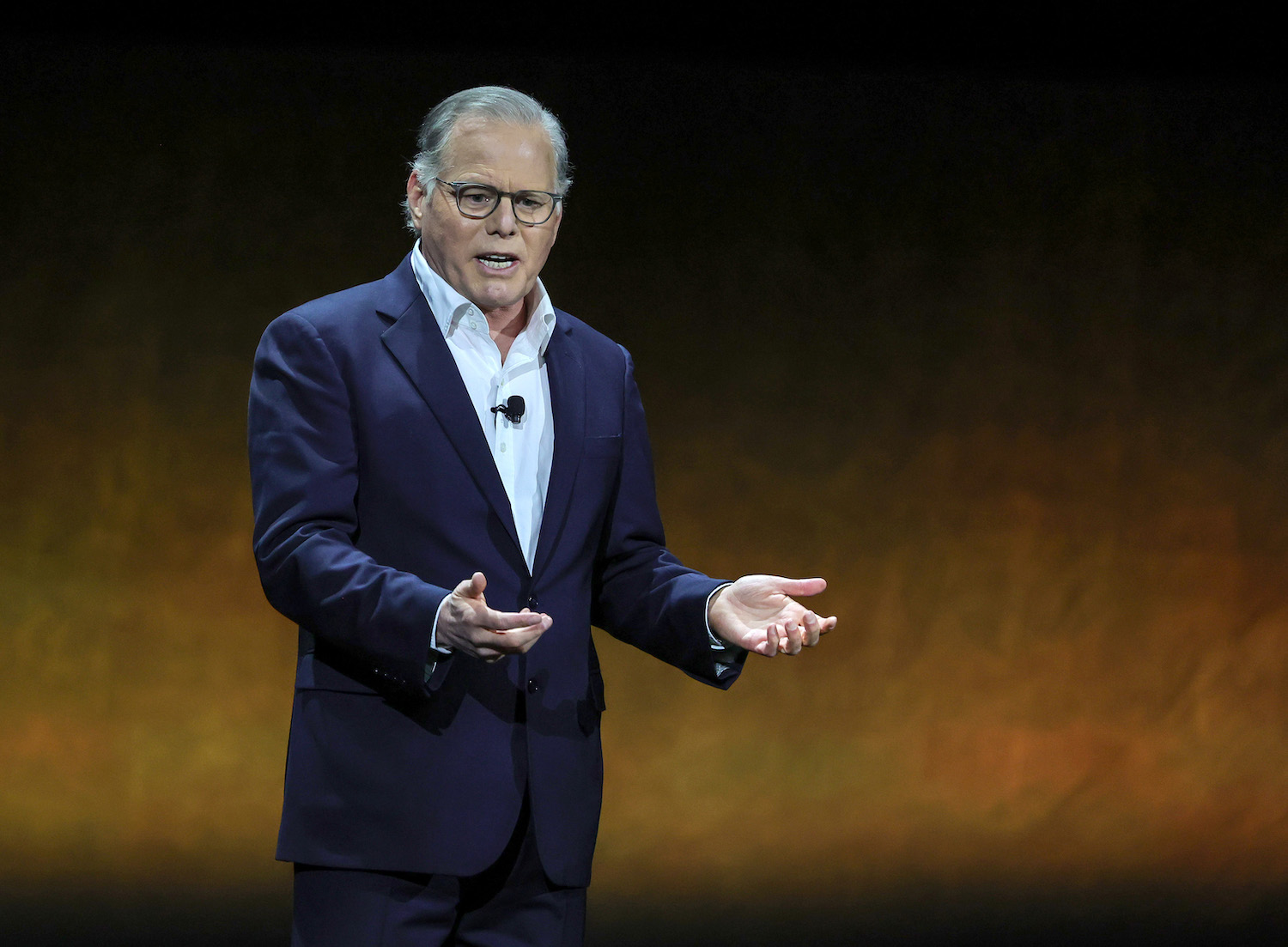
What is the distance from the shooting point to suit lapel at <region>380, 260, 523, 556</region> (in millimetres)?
1632

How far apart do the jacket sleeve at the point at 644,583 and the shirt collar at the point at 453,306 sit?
0.14m

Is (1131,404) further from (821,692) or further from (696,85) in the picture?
(696,85)

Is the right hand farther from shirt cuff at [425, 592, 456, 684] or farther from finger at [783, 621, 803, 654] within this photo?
finger at [783, 621, 803, 654]

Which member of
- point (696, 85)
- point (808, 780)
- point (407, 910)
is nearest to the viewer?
point (407, 910)

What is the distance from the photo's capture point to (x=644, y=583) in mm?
1834

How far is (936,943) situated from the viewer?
3.57 metres

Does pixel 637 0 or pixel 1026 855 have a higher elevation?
pixel 637 0

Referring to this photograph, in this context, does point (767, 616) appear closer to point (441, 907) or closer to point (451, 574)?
point (451, 574)

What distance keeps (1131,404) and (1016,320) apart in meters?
0.39

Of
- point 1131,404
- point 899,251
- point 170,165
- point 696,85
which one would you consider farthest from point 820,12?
point 170,165

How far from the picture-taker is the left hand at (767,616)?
1.60 meters

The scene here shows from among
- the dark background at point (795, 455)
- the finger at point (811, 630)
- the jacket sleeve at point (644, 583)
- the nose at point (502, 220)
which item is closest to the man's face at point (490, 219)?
the nose at point (502, 220)

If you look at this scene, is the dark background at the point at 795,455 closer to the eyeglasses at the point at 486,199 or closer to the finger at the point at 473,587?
the eyeglasses at the point at 486,199

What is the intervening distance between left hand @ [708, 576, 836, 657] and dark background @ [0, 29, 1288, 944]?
2.03 metres
